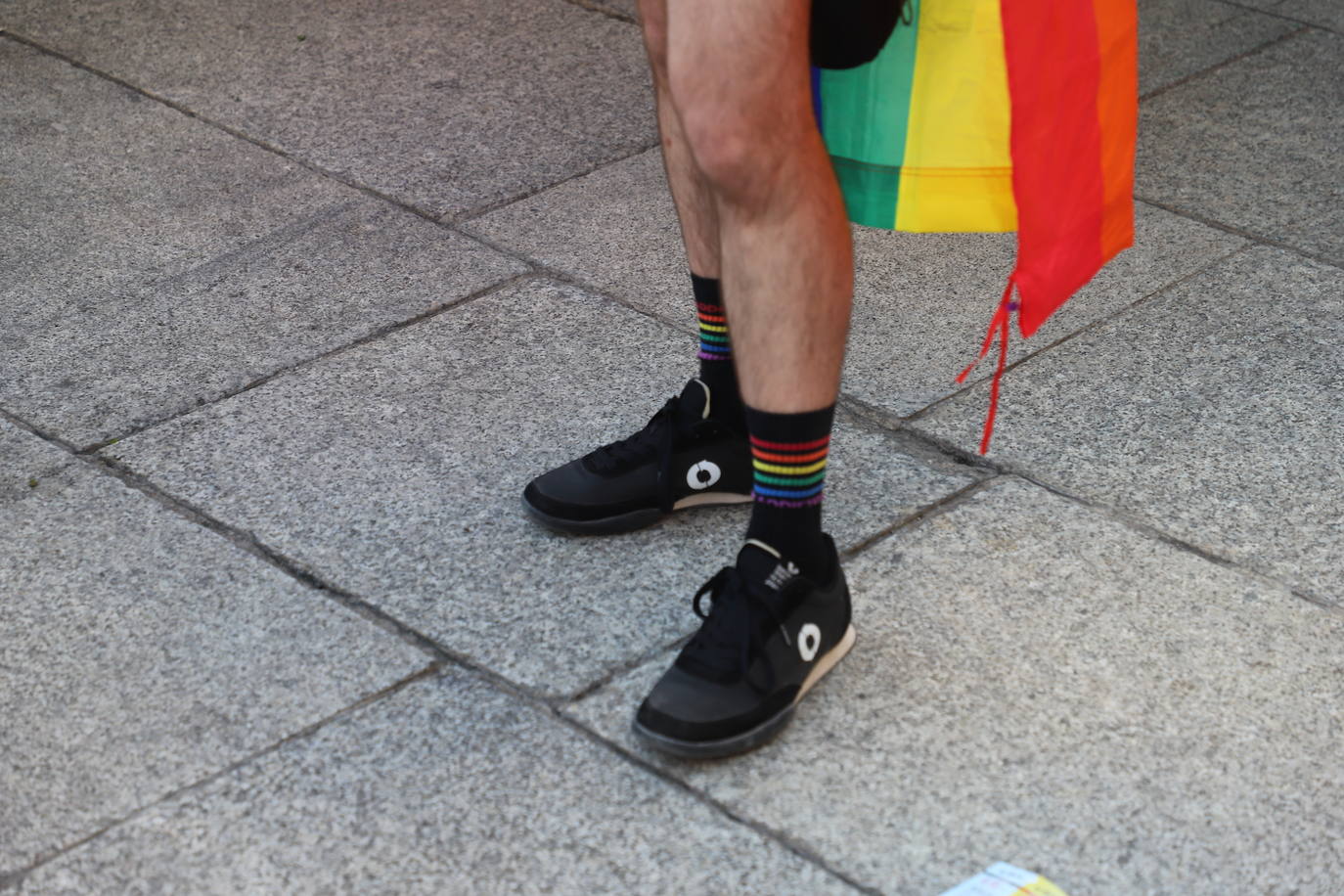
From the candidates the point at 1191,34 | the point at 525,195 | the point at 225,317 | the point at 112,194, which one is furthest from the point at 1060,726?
the point at 1191,34

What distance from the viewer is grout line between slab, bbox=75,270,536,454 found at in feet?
10.4

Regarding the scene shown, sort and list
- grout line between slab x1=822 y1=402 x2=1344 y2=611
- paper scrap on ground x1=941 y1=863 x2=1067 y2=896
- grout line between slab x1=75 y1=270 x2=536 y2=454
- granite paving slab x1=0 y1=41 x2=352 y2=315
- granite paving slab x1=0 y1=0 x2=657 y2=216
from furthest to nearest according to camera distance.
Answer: granite paving slab x1=0 y1=0 x2=657 y2=216, granite paving slab x1=0 y1=41 x2=352 y2=315, grout line between slab x1=75 y1=270 x2=536 y2=454, grout line between slab x1=822 y1=402 x2=1344 y2=611, paper scrap on ground x1=941 y1=863 x2=1067 y2=896

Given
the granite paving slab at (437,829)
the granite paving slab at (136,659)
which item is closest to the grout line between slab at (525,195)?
the granite paving slab at (136,659)

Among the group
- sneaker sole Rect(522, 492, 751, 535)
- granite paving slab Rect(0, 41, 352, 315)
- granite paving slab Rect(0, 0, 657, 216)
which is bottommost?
granite paving slab Rect(0, 0, 657, 216)

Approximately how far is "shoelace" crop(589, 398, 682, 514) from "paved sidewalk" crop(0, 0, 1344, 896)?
0.35 feet

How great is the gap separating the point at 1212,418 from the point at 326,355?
1.83 m

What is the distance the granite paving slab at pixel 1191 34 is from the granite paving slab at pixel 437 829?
336cm

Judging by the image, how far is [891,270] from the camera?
388 cm

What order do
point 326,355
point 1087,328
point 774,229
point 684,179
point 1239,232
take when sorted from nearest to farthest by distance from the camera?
point 774,229
point 684,179
point 326,355
point 1087,328
point 1239,232

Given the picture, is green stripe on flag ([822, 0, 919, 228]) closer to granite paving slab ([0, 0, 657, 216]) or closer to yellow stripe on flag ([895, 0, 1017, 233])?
yellow stripe on flag ([895, 0, 1017, 233])

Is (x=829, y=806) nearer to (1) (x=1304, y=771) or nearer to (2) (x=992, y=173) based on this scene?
(1) (x=1304, y=771)

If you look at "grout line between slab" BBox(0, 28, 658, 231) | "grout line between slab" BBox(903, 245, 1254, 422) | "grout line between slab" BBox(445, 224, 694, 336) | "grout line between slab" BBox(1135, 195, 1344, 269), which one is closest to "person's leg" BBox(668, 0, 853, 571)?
"grout line between slab" BBox(903, 245, 1254, 422)

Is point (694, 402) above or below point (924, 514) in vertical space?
above

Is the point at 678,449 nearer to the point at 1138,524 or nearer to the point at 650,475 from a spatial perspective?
the point at 650,475
